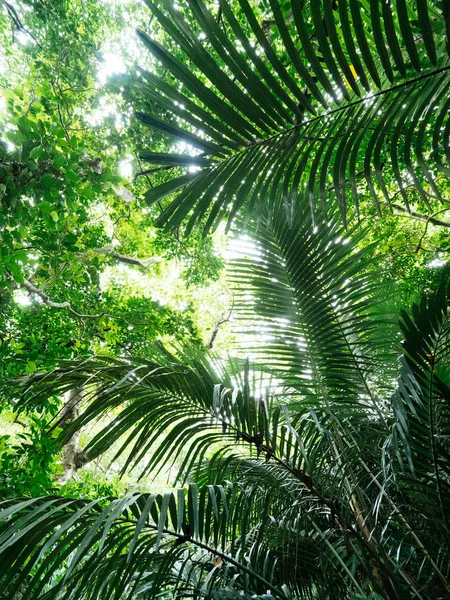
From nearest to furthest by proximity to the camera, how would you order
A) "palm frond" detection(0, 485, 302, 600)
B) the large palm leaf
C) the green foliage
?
the large palm leaf < "palm frond" detection(0, 485, 302, 600) < the green foliage

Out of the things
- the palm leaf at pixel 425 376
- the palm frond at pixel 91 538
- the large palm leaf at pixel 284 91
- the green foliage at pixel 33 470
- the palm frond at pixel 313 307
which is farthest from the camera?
the green foliage at pixel 33 470

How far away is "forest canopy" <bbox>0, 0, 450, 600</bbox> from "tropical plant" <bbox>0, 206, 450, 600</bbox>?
0.01 meters

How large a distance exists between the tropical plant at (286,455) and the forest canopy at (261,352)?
0.01 m

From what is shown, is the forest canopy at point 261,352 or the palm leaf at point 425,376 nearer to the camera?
the forest canopy at point 261,352

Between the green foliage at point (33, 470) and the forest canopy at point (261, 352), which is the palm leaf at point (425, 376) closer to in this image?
the forest canopy at point (261, 352)

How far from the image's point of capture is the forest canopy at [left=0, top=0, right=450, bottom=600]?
2.16 ft

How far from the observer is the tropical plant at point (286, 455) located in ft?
3.39

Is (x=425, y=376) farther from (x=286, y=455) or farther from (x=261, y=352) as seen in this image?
(x=261, y=352)

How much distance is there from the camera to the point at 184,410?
151cm

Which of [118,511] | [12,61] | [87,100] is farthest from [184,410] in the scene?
[12,61]

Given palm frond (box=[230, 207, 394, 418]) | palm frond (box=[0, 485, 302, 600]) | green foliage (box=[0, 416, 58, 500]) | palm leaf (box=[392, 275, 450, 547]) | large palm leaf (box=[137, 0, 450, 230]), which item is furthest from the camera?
green foliage (box=[0, 416, 58, 500])

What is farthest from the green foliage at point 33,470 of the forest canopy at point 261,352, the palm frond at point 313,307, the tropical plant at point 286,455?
the palm frond at point 313,307

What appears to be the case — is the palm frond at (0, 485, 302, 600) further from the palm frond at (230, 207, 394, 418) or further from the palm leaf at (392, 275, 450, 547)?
the palm frond at (230, 207, 394, 418)

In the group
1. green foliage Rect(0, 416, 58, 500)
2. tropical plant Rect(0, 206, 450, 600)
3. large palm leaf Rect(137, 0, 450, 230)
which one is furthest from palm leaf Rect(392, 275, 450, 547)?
green foliage Rect(0, 416, 58, 500)
